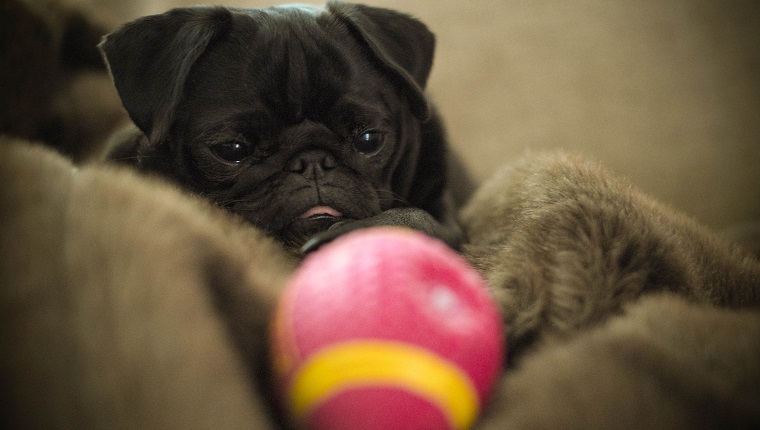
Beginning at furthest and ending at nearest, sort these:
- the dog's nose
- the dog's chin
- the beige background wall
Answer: the beige background wall
the dog's nose
the dog's chin

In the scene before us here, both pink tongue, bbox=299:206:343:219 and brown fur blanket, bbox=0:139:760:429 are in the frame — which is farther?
pink tongue, bbox=299:206:343:219

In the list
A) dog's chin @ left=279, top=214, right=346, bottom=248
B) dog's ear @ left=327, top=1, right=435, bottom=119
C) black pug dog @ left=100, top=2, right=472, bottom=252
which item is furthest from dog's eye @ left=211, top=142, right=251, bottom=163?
→ dog's ear @ left=327, top=1, right=435, bottom=119

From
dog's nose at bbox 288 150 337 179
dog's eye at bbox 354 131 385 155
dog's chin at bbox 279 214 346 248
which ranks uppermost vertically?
dog's eye at bbox 354 131 385 155

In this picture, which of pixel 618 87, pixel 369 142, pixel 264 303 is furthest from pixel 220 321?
pixel 618 87

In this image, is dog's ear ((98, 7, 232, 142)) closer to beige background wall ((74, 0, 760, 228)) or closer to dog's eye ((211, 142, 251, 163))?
dog's eye ((211, 142, 251, 163))

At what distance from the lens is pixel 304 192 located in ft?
4.19

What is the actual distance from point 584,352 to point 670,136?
163 centimetres

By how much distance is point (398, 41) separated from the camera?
1507 mm

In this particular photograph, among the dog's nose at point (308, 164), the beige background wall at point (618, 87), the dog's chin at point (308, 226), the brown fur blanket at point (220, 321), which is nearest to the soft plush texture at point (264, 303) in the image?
the brown fur blanket at point (220, 321)

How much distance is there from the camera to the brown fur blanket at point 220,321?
525 mm

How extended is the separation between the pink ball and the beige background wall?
59.0 inches

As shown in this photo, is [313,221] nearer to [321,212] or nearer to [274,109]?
[321,212]

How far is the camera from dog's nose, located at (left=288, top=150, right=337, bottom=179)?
1322 mm

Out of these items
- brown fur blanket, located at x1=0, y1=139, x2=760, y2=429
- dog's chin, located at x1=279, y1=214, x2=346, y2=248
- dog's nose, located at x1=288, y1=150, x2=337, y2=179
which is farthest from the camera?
dog's nose, located at x1=288, y1=150, x2=337, y2=179
